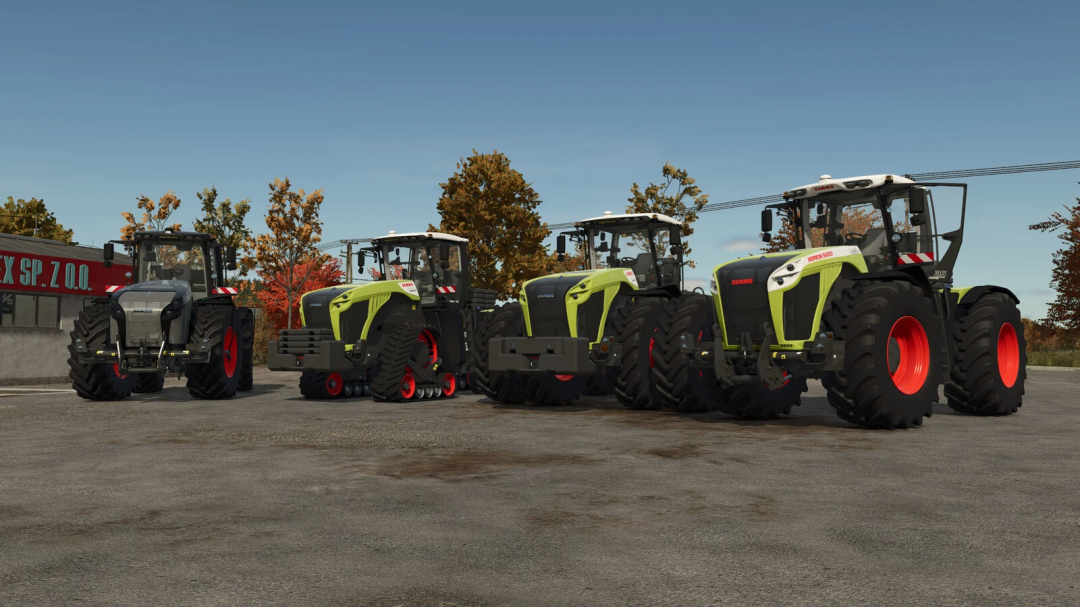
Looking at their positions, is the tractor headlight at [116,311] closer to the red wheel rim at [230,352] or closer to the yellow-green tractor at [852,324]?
the red wheel rim at [230,352]

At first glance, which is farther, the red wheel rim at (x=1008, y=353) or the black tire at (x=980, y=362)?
the red wheel rim at (x=1008, y=353)

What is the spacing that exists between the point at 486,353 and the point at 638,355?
3.04m

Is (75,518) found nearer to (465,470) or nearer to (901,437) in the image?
(465,470)

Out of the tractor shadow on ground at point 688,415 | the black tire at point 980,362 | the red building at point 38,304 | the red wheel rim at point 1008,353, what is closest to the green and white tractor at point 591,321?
the tractor shadow on ground at point 688,415

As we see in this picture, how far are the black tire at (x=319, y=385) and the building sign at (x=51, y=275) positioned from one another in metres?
10.1

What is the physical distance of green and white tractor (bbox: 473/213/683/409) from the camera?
1420 centimetres

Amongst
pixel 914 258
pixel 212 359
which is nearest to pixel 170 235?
pixel 212 359

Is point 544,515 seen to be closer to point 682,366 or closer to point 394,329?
point 682,366

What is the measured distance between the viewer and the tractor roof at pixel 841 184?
12.7 meters

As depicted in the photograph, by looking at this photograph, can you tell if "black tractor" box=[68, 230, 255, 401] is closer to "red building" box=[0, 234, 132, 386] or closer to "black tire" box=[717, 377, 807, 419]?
"red building" box=[0, 234, 132, 386]

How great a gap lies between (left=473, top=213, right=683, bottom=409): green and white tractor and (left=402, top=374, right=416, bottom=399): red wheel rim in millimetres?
1296

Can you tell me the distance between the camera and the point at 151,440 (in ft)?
36.4

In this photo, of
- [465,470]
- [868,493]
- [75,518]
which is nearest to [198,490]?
[75,518]

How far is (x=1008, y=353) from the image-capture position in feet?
45.4
